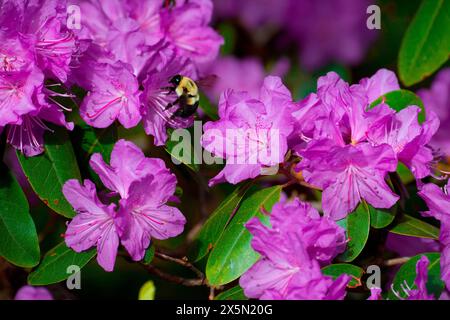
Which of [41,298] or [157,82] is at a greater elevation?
[157,82]

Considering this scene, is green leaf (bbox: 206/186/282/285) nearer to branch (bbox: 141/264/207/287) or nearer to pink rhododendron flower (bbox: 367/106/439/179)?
branch (bbox: 141/264/207/287)

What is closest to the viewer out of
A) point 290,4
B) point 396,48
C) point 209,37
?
point 209,37

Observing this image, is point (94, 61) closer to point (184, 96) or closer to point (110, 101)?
point (110, 101)

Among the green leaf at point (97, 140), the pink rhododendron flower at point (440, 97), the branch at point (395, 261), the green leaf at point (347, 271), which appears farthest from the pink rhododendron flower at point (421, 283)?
the pink rhododendron flower at point (440, 97)

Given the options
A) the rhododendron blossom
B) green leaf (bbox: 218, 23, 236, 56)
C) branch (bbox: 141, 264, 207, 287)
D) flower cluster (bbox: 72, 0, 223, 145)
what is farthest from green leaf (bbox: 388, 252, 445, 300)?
green leaf (bbox: 218, 23, 236, 56)

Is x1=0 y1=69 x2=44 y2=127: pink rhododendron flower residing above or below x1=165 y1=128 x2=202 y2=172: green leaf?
above
